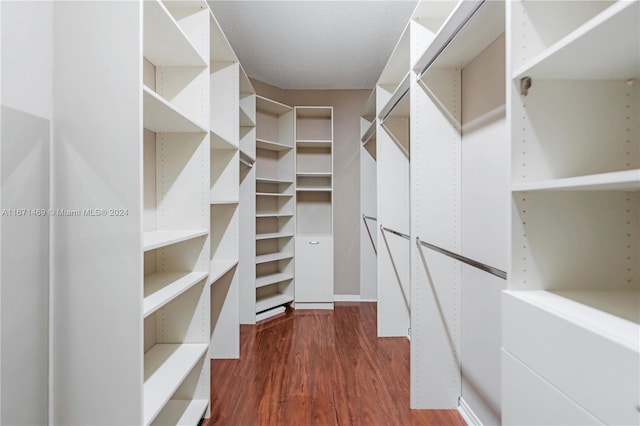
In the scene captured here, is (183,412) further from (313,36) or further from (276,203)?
(313,36)

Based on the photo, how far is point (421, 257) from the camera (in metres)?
1.79

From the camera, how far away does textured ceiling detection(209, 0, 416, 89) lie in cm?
224

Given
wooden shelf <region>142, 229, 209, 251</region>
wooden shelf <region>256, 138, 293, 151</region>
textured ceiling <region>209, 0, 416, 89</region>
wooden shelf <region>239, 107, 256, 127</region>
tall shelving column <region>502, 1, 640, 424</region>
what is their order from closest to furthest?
tall shelving column <region>502, 1, 640, 424</region> → wooden shelf <region>142, 229, 209, 251</region> → textured ceiling <region>209, 0, 416, 89</region> → wooden shelf <region>239, 107, 256, 127</region> → wooden shelf <region>256, 138, 293, 151</region>

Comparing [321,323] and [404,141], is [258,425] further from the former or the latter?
[404,141]

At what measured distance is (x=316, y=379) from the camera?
210 cm


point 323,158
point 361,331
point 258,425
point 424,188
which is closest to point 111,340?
point 258,425

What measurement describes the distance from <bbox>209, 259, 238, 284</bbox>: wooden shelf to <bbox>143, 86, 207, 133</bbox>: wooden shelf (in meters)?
0.85

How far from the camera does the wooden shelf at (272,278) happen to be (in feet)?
10.6

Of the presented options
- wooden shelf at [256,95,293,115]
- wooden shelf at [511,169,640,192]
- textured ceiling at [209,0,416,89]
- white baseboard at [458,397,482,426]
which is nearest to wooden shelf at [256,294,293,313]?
white baseboard at [458,397,482,426]

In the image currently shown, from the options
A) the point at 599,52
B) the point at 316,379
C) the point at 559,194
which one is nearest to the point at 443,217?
the point at 559,194

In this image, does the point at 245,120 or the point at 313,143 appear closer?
the point at 245,120

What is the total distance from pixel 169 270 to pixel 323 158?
8.24 feet

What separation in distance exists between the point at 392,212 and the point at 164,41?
2126 mm

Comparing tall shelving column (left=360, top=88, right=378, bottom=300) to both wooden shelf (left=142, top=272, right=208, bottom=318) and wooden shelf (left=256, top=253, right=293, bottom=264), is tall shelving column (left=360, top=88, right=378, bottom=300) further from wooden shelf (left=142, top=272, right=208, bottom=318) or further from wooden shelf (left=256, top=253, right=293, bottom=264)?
wooden shelf (left=142, top=272, right=208, bottom=318)
